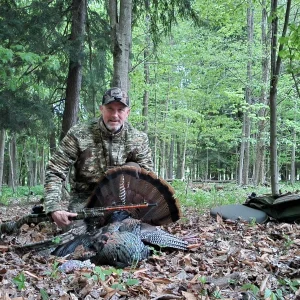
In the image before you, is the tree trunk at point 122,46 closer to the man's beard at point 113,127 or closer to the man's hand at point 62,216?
the man's beard at point 113,127

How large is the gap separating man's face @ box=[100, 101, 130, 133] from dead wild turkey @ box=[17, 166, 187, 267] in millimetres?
699

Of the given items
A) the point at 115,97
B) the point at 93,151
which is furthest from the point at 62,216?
the point at 115,97

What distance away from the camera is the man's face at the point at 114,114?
14.5 feet

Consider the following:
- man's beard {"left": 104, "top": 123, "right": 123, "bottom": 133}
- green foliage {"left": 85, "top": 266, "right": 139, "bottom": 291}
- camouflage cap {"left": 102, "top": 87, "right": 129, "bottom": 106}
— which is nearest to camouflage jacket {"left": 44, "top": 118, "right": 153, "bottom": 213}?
man's beard {"left": 104, "top": 123, "right": 123, "bottom": 133}

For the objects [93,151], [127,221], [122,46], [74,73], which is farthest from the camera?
[74,73]

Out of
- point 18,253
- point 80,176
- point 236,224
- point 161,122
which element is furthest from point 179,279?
point 161,122

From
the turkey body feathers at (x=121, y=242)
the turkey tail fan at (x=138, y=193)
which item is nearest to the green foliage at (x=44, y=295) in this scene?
the turkey body feathers at (x=121, y=242)

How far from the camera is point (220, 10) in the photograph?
10297mm

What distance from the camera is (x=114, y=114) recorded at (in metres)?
4.50

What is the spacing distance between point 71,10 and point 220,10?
373 centimetres

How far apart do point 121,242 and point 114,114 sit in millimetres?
1519

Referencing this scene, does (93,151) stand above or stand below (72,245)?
above

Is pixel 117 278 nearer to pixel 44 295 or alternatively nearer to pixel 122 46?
pixel 44 295

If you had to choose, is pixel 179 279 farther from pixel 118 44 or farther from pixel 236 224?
pixel 118 44
